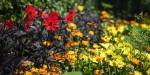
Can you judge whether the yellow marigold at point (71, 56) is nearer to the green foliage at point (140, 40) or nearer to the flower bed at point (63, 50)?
the flower bed at point (63, 50)

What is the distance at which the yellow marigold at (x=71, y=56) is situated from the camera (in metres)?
6.91

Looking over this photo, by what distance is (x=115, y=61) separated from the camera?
6.78 meters

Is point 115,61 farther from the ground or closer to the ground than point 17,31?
closer to the ground

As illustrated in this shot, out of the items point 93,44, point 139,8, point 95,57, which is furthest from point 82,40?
point 139,8

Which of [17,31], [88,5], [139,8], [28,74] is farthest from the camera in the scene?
[139,8]

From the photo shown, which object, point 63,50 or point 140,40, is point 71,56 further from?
point 140,40

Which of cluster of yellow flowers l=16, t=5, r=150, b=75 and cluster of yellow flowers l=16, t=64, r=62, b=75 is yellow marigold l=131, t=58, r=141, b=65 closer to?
cluster of yellow flowers l=16, t=5, r=150, b=75

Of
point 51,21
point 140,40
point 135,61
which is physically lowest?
point 135,61

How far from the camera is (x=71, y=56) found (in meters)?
7.00

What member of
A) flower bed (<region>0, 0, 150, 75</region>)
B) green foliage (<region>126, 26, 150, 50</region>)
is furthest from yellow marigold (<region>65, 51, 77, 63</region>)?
green foliage (<region>126, 26, 150, 50</region>)

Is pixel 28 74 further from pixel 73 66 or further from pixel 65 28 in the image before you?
pixel 65 28

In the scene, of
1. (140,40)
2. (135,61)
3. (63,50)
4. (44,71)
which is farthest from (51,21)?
(140,40)

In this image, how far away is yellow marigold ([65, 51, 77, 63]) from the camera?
6.91 meters

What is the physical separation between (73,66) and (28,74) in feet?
2.61
